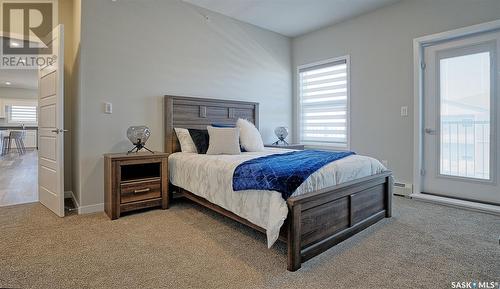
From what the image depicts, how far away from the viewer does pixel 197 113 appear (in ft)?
12.1

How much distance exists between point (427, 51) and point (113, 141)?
4.20 metres

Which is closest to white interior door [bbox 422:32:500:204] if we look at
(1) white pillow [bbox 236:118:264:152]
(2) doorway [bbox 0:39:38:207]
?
(1) white pillow [bbox 236:118:264:152]

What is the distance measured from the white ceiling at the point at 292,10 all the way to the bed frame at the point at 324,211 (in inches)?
64.1

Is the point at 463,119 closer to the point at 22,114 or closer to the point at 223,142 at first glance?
the point at 223,142

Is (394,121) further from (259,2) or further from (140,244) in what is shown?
(140,244)

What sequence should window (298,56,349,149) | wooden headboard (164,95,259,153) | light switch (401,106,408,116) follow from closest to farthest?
wooden headboard (164,95,259,153), light switch (401,106,408,116), window (298,56,349,149)

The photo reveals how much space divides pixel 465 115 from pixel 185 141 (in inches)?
139

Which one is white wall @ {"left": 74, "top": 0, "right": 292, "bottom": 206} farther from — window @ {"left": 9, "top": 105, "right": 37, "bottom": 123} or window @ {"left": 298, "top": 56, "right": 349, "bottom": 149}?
window @ {"left": 9, "top": 105, "right": 37, "bottom": 123}

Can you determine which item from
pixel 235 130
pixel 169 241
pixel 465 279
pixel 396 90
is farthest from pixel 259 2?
pixel 465 279

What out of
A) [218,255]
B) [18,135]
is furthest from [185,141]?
[18,135]

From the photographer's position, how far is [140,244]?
6.87ft

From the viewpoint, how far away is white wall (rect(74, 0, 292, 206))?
2.90m

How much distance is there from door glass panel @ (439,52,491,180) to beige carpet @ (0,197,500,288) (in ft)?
2.38

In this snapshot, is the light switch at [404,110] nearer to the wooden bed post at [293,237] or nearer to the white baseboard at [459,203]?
the white baseboard at [459,203]
